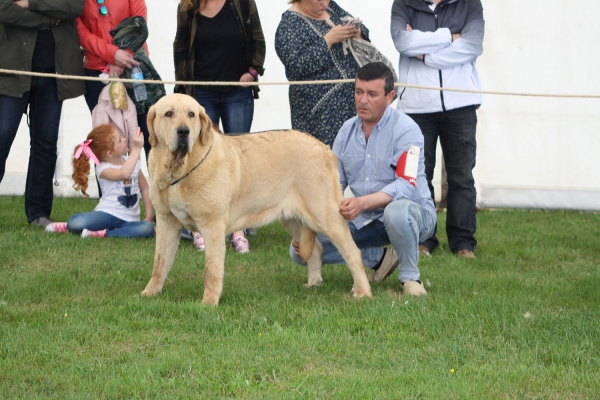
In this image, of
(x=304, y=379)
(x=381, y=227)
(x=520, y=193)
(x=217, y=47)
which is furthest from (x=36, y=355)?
(x=520, y=193)

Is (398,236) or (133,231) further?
(133,231)

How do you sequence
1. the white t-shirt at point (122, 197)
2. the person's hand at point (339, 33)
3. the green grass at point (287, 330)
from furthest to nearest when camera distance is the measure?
the white t-shirt at point (122, 197) < the person's hand at point (339, 33) < the green grass at point (287, 330)

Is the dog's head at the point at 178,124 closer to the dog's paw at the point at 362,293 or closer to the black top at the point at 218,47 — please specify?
the dog's paw at the point at 362,293

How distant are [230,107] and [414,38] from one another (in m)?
1.68

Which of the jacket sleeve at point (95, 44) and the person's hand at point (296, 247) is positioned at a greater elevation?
the jacket sleeve at point (95, 44)

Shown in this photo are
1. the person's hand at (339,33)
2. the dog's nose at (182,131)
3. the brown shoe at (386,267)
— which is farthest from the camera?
the person's hand at (339,33)

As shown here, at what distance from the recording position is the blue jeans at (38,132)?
7.23m

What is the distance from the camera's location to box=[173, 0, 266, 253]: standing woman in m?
7.16

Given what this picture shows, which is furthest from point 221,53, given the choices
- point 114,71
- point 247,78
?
point 114,71

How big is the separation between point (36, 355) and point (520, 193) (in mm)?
6486

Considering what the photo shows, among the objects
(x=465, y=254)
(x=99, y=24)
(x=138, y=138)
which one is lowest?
(x=465, y=254)

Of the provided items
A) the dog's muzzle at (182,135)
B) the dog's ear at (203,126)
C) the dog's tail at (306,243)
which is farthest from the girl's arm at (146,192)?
the dog's muzzle at (182,135)

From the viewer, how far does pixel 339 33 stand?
255 inches

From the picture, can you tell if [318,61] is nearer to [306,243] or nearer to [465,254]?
[306,243]
